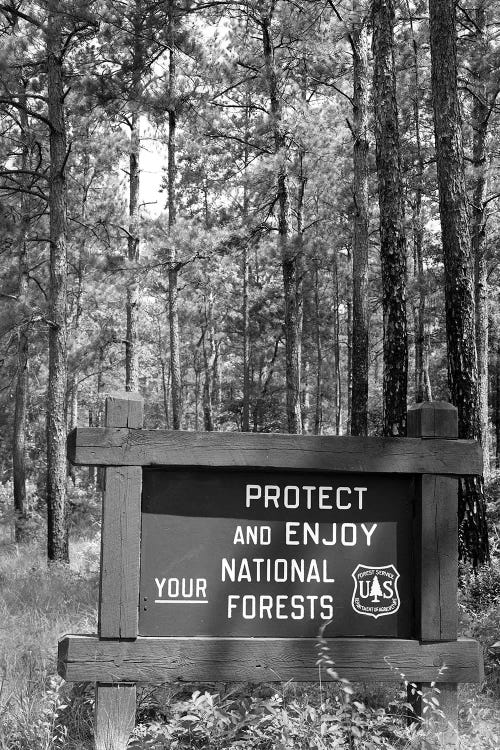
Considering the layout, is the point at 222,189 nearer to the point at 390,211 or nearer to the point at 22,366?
the point at 22,366

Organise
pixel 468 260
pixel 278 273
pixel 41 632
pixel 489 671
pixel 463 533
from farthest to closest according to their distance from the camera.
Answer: pixel 278 273 → pixel 468 260 → pixel 463 533 → pixel 41 632 → pixel 489 671

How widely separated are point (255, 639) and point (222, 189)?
15.0m

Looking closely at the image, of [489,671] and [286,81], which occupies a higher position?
[286,81]

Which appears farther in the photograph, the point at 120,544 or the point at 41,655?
the point at 41,655

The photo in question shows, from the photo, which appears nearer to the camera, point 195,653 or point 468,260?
point 195,653

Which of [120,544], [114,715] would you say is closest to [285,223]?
[120,544]

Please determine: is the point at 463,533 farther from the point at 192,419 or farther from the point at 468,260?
the point at 192,419

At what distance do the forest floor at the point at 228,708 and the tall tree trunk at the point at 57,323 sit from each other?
5.14m

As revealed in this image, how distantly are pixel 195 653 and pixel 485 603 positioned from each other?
3739mm

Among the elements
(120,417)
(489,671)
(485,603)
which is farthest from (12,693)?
(485,603)

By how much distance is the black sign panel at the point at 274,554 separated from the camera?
10.9 ft

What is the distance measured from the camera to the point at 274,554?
11.1 ft

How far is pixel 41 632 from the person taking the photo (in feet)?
18.3

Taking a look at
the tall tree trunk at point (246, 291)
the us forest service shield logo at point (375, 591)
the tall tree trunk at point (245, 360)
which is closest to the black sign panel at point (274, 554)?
the us forest service shield logo at point (375, 591)
